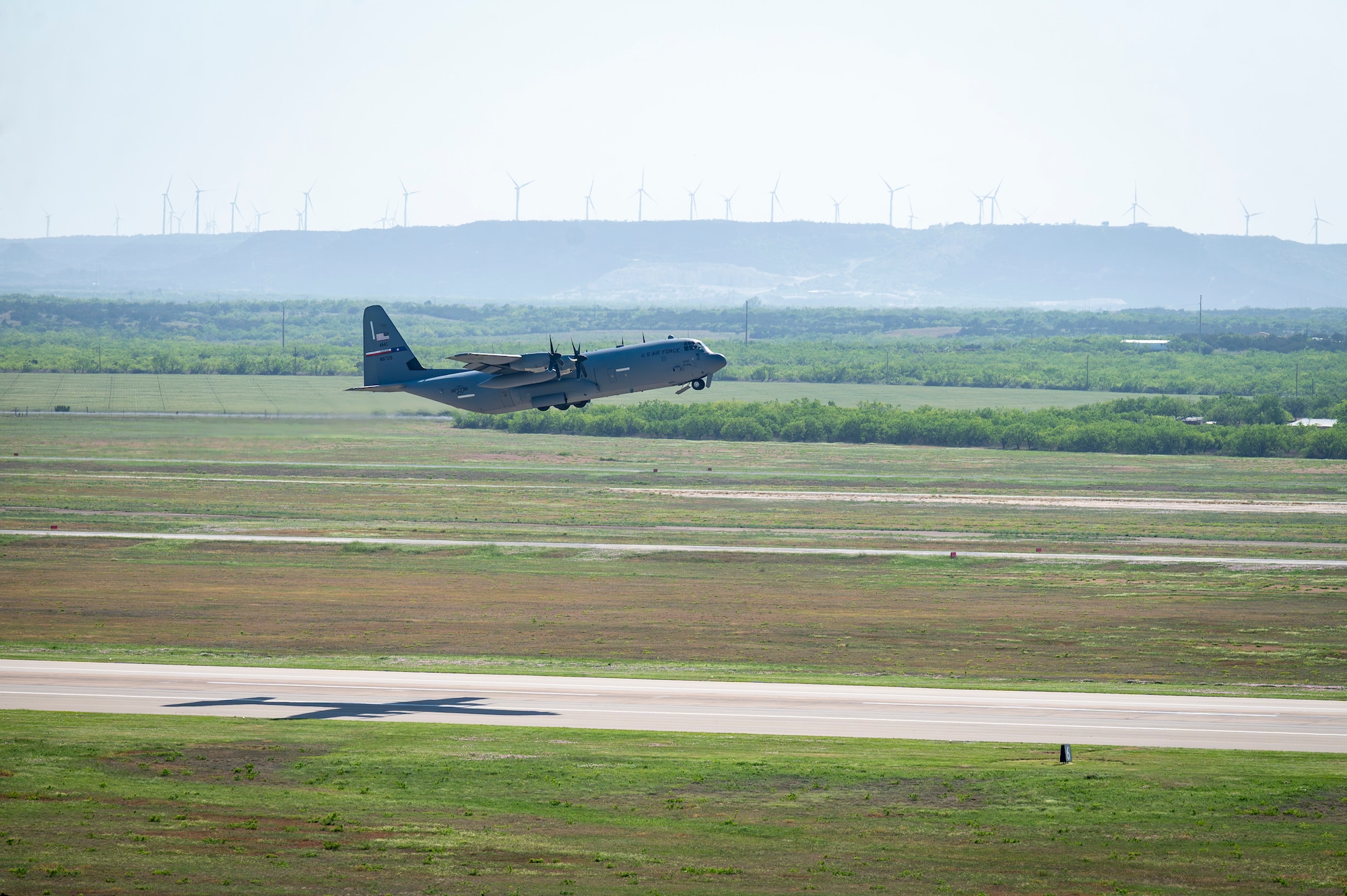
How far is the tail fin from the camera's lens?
230ft

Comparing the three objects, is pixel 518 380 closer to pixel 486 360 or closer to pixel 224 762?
pixel 486 360

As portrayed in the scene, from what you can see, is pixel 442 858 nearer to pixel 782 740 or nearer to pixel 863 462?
pixel 782 740

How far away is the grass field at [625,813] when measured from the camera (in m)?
36.8

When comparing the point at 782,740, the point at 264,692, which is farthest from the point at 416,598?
the point at 782,740

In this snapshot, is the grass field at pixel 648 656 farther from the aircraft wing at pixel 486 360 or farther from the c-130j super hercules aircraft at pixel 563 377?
the aircraft wing at pixel 486 360

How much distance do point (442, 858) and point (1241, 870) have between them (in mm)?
22207

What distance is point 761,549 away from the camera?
357 feet

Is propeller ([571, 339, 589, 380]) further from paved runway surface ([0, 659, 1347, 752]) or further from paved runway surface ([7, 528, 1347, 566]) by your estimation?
paved runway surface ([7, 528, 1347, 566])

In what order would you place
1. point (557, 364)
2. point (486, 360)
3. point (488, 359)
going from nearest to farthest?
point (486, 360) < point (488, 359) < point (557, 364)

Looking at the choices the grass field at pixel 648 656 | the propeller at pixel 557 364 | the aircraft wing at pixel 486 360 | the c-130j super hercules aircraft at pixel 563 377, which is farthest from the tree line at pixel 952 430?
the aircraft wing at pixel 486 360

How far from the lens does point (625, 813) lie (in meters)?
42.9

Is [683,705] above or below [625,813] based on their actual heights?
below

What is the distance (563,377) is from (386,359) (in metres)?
11.1

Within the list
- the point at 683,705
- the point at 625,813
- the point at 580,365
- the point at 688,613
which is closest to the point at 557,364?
the point at 580,365
